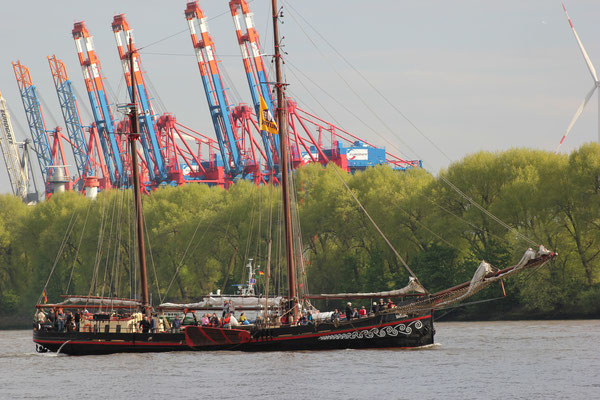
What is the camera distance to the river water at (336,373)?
157ft

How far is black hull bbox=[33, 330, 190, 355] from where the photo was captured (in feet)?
222

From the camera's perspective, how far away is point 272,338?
2559 inches

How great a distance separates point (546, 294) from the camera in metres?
95.6

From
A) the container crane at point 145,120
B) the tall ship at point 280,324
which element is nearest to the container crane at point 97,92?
the container crane at point 145,120

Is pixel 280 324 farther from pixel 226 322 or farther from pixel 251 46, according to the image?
pixel 251 46

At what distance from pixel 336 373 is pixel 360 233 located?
61379mm

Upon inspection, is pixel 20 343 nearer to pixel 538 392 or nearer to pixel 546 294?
pixel 546 294

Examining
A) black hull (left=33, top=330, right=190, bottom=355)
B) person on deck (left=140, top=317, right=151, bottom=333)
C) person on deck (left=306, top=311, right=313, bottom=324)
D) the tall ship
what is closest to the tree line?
the tall ship

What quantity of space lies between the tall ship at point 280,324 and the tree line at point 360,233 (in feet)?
17.4

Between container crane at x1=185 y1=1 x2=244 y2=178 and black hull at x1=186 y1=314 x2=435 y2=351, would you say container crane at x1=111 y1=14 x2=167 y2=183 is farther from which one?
black hull at x1=186 y1=314 x2=435 y2=351

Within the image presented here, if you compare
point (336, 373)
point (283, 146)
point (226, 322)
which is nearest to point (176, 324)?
point (226, 322)

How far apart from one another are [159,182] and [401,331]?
12159cm

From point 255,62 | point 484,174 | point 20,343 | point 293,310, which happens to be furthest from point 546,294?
point 255,62

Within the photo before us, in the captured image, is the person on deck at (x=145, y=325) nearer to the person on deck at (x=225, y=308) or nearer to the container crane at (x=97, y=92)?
the person on deck at (x=225, y=308)
